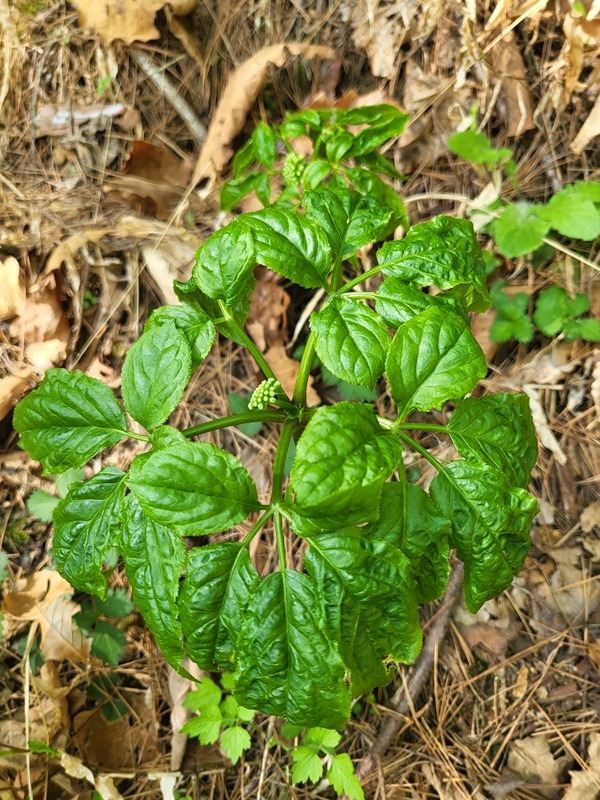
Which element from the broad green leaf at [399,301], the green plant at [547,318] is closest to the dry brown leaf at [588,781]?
the green plant at [547,318]

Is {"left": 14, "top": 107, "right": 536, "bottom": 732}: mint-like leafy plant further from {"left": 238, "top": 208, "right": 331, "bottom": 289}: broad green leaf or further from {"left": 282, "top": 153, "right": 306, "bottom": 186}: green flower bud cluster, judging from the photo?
{"left": 282, "top": 153, "right": 306, "bottom": 186}: green flower bud cluster

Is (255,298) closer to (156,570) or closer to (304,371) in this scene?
(304,371)

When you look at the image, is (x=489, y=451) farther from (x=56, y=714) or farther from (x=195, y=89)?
(x=195, y=89)

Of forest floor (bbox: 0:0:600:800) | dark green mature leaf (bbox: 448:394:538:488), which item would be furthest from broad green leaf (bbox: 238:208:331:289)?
forest floor (bbox: 0:0:600:800)

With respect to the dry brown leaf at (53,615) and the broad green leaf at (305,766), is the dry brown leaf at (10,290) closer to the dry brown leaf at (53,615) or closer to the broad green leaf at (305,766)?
the dry brown leaf at (53,615)

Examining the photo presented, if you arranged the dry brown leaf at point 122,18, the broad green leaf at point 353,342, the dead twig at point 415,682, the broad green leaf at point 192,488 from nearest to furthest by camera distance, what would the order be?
the broad green leaf at point 192,488, the broad green leaf at point 353,342, the dead twig at point 415,682, the dry brown leaf at point 122,18

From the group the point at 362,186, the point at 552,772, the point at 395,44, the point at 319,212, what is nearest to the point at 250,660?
the point at 319,212
